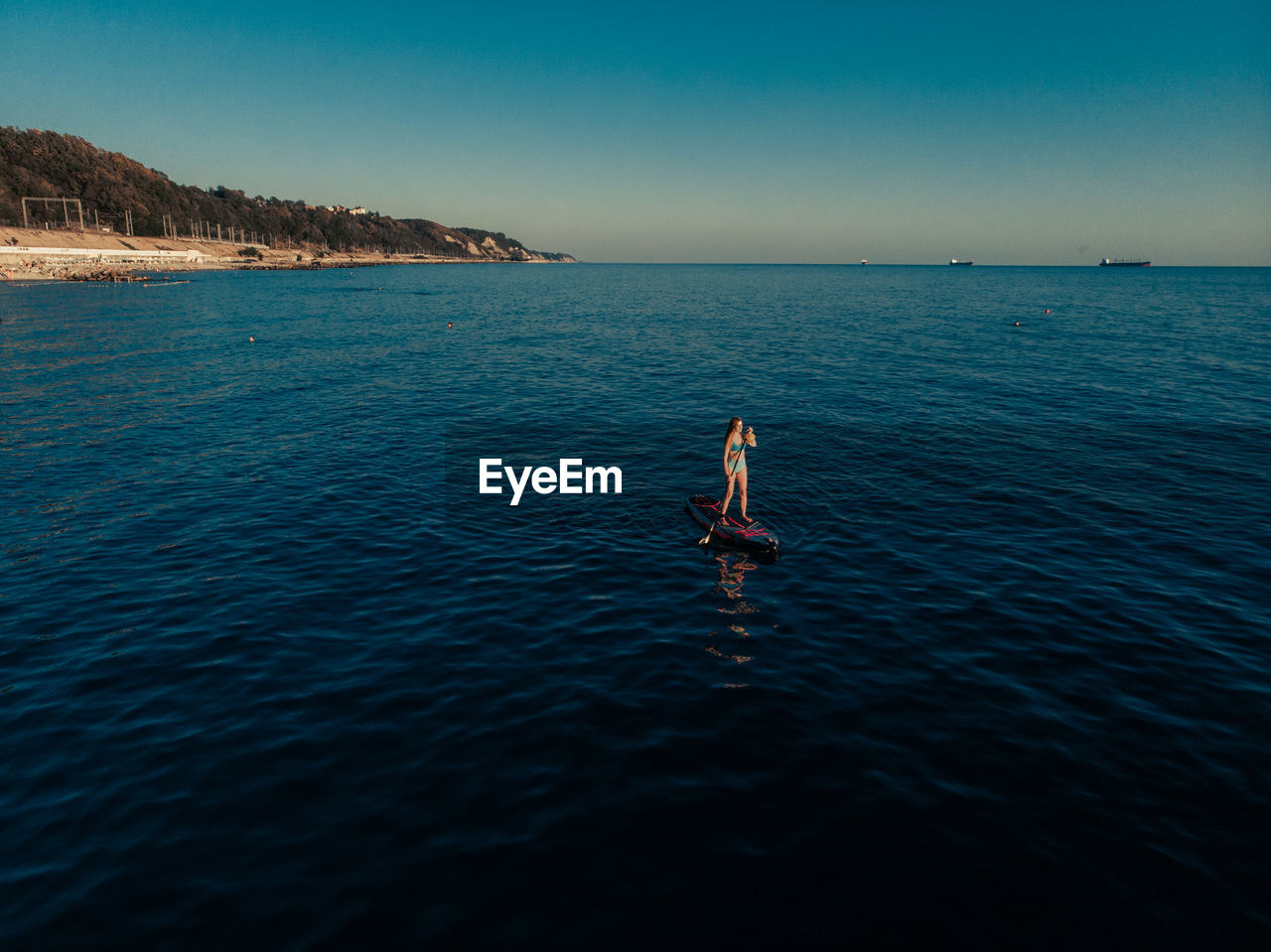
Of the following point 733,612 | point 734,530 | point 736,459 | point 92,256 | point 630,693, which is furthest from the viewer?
point 92,256

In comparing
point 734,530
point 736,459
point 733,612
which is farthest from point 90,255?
point 733,612

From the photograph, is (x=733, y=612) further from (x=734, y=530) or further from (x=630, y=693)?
(x=630, y=693)

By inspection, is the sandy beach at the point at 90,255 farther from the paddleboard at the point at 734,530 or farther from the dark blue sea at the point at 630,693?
the paddleboard at the point at 734,530

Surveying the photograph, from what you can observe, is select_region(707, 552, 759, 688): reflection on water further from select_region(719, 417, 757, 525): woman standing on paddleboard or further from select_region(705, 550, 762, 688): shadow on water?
select_region(719, 417, 757, 525): woman standing on paddleboard

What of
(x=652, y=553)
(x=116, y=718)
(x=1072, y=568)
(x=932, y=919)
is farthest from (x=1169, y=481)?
(x=116, y=718)

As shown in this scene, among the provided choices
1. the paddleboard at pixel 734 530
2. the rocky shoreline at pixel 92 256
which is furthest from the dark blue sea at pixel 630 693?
the rocky shoreline at pixel 92 256

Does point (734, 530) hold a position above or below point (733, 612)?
above
